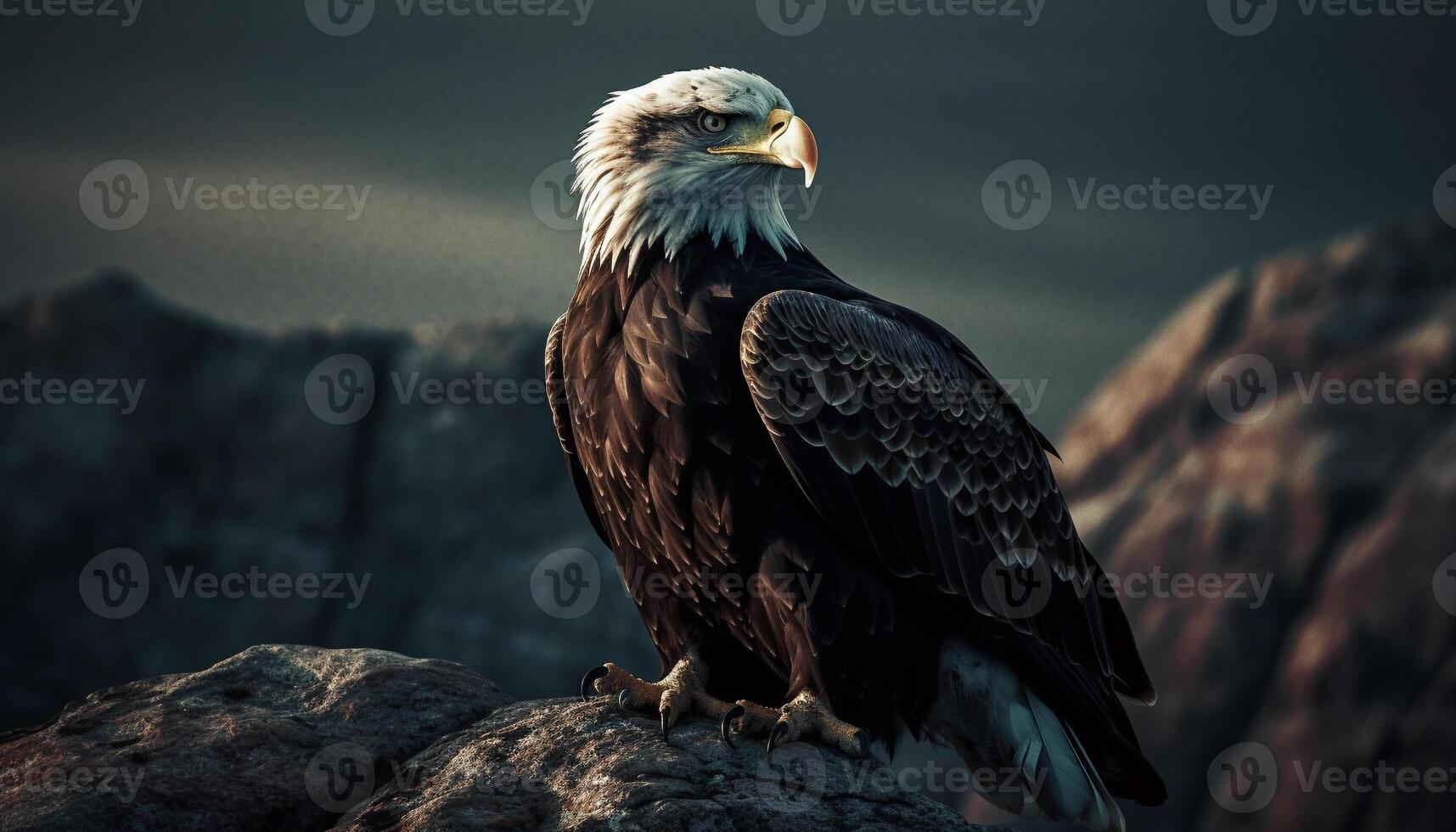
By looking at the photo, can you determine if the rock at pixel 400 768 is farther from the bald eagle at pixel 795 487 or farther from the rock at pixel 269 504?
the rock at pixel 269 504

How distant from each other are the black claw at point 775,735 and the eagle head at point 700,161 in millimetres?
1782

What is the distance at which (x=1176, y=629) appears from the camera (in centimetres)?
1221

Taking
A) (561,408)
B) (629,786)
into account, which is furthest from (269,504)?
(629,786)

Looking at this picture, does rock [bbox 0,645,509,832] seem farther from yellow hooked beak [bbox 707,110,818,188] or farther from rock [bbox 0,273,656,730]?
rock [bbox 0,273,656,730]

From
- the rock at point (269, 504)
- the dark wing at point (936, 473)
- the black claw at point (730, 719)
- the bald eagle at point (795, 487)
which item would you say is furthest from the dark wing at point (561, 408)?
the rock at point (269, 504)

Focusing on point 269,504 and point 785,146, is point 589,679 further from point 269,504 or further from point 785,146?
point 269,504

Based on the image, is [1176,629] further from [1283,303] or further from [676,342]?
[676,342]

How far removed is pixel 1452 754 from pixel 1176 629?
264 cm

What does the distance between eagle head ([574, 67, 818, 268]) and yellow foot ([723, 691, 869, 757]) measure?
67.6 inches

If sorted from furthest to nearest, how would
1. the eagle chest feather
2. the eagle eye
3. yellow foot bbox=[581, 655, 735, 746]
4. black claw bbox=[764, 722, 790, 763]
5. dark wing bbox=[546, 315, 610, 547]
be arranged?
dark wing bbox=[546, 315, 610, 547] → the eagle eye → yellow foot bbox=[581, 655, 735, 746] → the eagle chest feather → black claw bbox=[764, 722, 790, 763]

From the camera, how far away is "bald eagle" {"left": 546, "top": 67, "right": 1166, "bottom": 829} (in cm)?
418

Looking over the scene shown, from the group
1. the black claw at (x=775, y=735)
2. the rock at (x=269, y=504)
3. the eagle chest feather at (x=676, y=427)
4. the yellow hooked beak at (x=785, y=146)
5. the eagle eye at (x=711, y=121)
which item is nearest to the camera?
the black claw at (x=775, y=735)

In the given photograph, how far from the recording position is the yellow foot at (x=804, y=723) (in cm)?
406

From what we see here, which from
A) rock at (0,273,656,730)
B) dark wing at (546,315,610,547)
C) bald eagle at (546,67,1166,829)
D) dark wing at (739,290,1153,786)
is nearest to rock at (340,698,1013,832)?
bald eagle at (546,67,1166,829)
